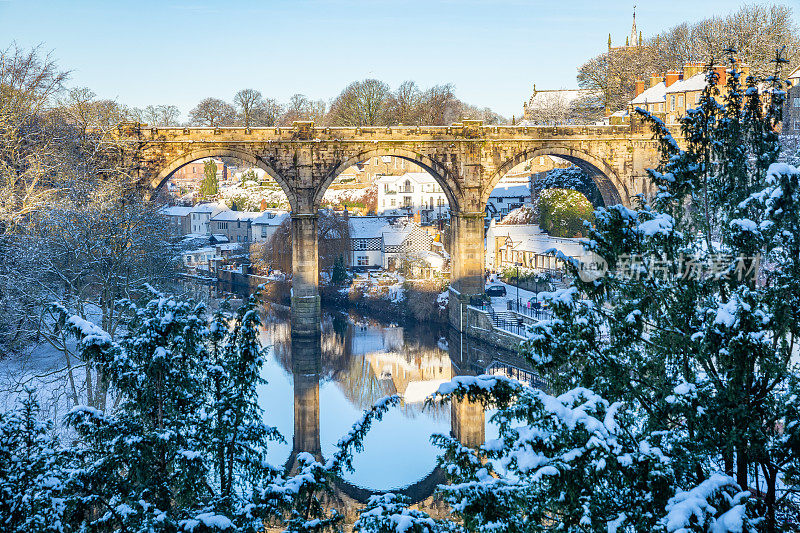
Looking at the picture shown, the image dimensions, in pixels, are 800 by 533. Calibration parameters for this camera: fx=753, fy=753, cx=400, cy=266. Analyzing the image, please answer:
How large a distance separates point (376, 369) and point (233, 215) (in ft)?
120

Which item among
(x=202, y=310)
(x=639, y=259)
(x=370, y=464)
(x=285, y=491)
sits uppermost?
(x=639, y=259)

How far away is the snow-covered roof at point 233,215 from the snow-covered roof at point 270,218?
7.70 ft

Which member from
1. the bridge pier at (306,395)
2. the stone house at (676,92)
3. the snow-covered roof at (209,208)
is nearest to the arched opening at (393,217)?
the bridge pier at (306,395)

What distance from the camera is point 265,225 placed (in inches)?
2181

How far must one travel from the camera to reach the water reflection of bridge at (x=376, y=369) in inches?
965

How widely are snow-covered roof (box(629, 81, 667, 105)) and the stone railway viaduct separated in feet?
41.7

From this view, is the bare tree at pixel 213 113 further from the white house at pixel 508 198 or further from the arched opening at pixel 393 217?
the white house at pixel 508 198

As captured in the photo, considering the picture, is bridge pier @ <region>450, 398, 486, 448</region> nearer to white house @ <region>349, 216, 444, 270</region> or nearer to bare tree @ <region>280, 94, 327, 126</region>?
white house @ <region>349, 216, 444, 270</region>

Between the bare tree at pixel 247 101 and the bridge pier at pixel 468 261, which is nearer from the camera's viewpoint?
the bridge pier at pixel 468 261

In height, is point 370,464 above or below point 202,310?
below

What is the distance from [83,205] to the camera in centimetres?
2498

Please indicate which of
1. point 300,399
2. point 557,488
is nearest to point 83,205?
point 300,399

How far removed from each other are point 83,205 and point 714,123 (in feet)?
68.6

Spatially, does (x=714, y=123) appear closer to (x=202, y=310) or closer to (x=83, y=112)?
(x=202, y=310)
